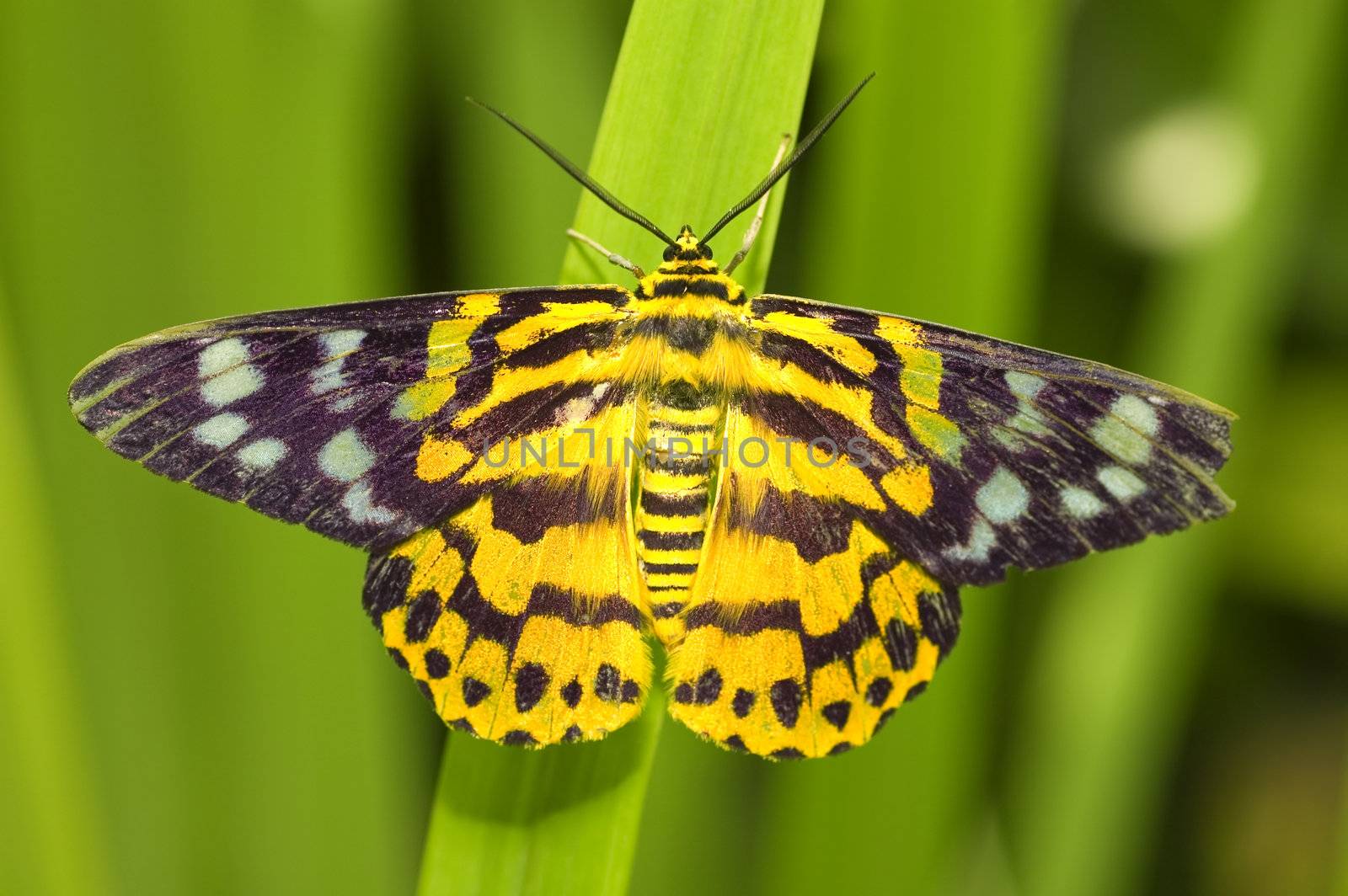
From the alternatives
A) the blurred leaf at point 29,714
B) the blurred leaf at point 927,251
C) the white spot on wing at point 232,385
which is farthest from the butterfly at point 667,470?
the blurred leaf at point 29,714

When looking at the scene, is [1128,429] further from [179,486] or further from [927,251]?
[179,486]

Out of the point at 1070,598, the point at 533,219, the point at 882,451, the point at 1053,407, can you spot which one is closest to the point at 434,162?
the point at 533,219

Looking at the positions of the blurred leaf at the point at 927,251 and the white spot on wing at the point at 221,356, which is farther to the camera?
the blurred leaf at the point at 927,251

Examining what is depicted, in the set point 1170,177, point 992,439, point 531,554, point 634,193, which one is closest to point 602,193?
point 634,193

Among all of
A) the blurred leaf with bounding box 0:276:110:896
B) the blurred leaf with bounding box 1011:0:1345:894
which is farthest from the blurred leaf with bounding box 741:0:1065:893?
the blurred leaf with bounding box 0:276:110:896

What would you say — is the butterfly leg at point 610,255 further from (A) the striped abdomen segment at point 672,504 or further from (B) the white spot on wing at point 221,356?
(B) the white spot on wing at point 221,356

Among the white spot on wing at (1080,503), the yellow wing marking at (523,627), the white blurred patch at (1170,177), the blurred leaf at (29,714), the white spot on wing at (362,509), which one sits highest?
the white blurred patch at (1170,177)

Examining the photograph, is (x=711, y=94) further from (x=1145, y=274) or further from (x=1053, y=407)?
(x=1145, y=274)
